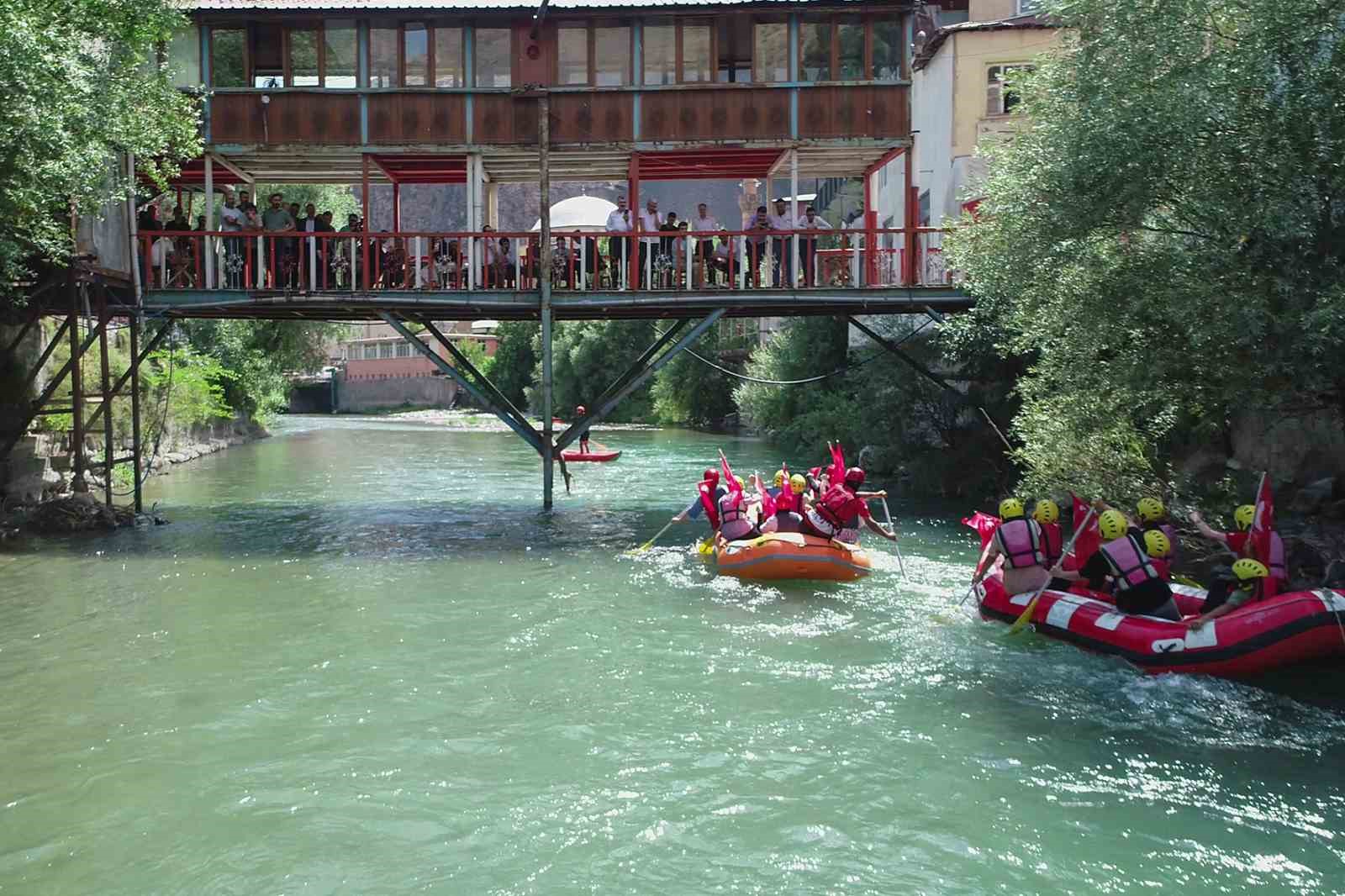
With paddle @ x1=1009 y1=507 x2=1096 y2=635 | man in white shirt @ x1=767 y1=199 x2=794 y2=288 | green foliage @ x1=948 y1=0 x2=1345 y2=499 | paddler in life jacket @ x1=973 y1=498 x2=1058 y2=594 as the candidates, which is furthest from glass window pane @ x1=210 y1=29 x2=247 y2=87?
paddle @ x1=1009 y1=507 x2=1096 y2=635

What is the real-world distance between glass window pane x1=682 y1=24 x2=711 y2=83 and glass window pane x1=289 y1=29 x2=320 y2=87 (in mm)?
6199

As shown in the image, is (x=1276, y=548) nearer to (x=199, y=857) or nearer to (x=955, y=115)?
(x=199, y=857)

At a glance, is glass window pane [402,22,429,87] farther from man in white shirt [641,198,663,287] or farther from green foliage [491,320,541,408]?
green foliage [491,320,541,408]

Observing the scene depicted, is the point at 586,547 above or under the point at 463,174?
under

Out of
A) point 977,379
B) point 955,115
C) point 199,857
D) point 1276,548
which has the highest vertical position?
point 955,115

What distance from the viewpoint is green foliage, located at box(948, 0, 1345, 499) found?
35.7 feet

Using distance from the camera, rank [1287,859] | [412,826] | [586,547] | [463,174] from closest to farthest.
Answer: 1. [1287,859]
2. [412,826]
3. [586,547]
4. [463,174]

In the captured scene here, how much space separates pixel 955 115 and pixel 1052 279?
51.6 feet

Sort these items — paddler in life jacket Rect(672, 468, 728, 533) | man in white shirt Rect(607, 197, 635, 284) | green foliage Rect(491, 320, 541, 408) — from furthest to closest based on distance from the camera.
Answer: green foliage Rect(491, 320, 541, 408) → man in white shirt Rect(607, 197, 635, 284) → paddler in life jacket Rect(672, 468, 728, 533)

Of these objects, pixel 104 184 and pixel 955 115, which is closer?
pixel 104 184

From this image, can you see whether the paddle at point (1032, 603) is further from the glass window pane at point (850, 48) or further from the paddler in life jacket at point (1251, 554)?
the glass window pane at point (850, 48)

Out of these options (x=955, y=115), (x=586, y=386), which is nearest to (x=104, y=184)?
(x=955, y=115)

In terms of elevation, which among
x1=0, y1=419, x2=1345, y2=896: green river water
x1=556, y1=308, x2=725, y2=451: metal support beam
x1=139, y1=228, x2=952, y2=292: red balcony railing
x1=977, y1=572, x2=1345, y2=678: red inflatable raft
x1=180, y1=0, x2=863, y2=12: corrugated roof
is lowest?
x1=0, y1=419, x2=1345, y2=896: green river water

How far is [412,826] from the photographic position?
780cm
